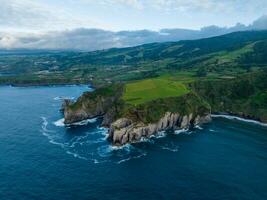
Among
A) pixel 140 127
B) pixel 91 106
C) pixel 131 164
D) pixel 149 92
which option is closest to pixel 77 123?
pixel 91 106

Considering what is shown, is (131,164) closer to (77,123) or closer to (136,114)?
(136,114)

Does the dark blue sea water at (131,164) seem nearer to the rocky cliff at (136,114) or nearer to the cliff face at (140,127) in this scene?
the cliff face at (140,127)

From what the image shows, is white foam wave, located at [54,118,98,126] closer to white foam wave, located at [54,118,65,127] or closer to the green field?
white foam wave, located at [54,118,65,127]

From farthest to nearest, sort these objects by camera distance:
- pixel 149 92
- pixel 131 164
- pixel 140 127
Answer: pixel 149 92, pixel 140 127, pixel 131 164

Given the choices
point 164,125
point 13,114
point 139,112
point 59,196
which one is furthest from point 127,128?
point 13,114

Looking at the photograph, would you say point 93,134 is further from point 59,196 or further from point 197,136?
point 59,196

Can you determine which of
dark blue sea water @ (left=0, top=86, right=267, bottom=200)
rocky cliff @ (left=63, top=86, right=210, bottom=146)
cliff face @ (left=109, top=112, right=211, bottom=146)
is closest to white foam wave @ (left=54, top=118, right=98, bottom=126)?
rocky cliff @ (left=63, top=86, right=210, bottom=146)
